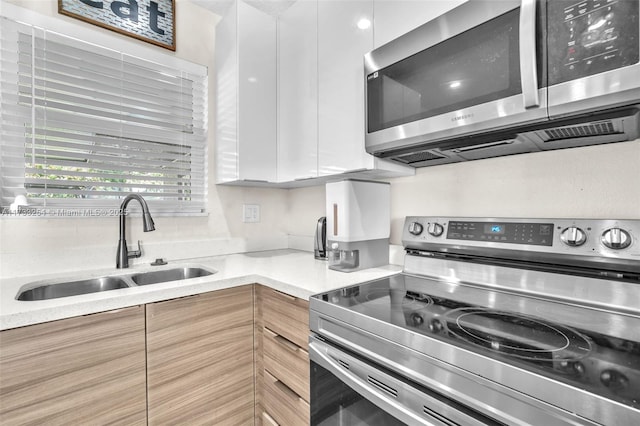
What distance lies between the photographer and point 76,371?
0.94 meters

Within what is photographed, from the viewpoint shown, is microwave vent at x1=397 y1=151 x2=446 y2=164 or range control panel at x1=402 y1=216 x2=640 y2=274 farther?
microwave vent at x1=397 y1=151 x2=446 y2=164

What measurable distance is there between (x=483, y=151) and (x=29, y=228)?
1973 millimetres

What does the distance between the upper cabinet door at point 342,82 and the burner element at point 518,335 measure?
70 cm

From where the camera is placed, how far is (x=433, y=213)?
4.61 feet

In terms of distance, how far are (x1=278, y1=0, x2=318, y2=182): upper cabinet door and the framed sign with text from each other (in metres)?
0.65

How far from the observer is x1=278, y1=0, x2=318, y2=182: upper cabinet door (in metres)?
1.54

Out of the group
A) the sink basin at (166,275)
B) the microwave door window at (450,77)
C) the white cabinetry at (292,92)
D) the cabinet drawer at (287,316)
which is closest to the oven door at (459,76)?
the microwave door window at (450,77)

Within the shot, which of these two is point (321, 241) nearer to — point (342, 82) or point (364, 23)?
point (342, 82)

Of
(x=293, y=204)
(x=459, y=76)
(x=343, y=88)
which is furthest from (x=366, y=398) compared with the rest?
(x=293, y=204)

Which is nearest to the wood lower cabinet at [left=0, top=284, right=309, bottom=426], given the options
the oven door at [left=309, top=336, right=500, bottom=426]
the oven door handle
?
the oven door at [left=309, top=336, right=500, bottom=426]

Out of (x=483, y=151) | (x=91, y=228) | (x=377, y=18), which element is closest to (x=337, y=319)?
(x=483, y=151)

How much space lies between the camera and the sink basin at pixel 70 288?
1.22 metres

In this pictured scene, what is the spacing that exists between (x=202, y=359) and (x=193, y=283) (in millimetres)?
315

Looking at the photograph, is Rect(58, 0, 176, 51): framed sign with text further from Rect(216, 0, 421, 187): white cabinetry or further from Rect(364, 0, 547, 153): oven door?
Rect(364, 0, 547, 153): oven door
